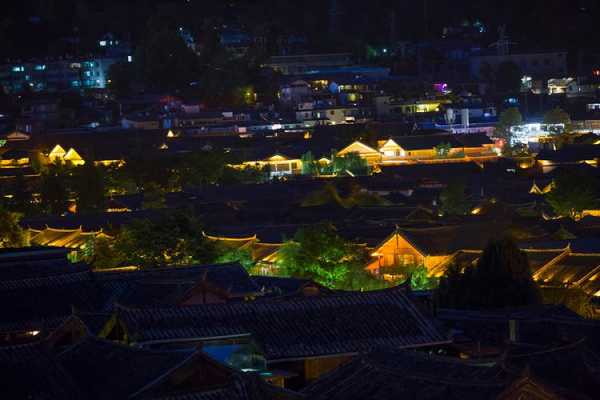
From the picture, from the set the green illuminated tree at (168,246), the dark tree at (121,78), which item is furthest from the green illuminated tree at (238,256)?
the dark tree at (121,78)

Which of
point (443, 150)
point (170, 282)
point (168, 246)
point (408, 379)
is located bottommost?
point (443, 150)

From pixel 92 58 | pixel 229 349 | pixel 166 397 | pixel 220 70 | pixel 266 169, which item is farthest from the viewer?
pixel 92 58

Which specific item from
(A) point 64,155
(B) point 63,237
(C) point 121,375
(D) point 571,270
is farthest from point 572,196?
(C) point 121,375

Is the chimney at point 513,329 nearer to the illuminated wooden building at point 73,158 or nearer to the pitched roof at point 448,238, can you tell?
the pitched roof at point 448,238

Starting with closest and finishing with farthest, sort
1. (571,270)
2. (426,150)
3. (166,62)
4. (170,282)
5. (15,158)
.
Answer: (170,282)
(571,270)
(426,150)
(15,158)
(166,62)

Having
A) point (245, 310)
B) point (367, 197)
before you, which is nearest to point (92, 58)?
point (367, 197)

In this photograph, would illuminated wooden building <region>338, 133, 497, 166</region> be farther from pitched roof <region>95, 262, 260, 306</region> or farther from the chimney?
the chimney

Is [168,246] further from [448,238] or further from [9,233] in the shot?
[448,238]

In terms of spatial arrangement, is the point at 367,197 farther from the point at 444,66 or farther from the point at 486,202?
the point at 444,66

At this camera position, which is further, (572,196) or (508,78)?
(508,78)
